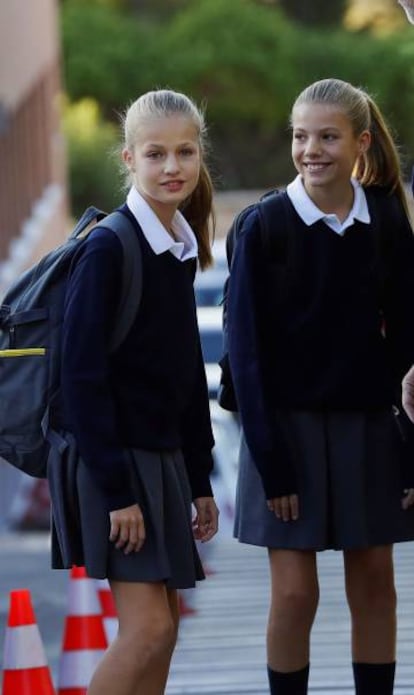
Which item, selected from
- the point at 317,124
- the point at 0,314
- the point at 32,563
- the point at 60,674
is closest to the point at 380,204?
the point at 317,124

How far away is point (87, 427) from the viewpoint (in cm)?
446

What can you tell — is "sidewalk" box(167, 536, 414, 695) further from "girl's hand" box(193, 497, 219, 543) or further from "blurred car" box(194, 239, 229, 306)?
"blurred car" box(194, 239, 229, 306)

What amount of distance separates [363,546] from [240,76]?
6865cm

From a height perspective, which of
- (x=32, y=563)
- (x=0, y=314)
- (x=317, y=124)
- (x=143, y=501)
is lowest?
(x=32, y=563)

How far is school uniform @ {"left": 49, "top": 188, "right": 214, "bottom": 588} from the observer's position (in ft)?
14.7

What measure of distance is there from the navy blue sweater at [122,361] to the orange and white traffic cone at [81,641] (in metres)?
1.31

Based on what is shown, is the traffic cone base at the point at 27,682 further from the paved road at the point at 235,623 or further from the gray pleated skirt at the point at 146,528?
the paved road at the point at 235,623

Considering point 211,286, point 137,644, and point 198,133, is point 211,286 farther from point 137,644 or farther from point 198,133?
point 137,644

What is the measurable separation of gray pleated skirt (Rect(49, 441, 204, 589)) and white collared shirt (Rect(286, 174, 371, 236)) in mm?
746

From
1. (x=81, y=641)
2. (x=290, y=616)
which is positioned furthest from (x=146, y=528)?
(x=81, y=641)

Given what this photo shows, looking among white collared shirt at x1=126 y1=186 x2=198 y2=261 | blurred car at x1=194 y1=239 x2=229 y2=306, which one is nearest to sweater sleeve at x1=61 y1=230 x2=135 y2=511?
white collared shirt at x1=126 y1=186 x2=198 y2=261

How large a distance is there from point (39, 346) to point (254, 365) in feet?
1.93

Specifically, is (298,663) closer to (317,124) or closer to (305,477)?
(305,477)

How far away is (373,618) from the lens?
5152 millimetres
